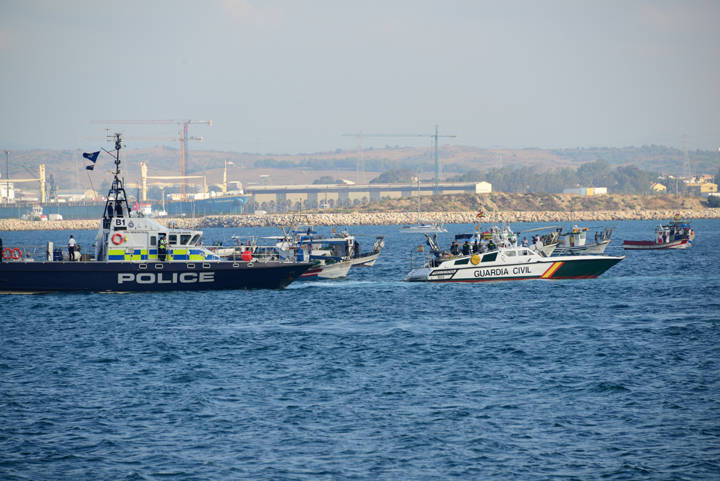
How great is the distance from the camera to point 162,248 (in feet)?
145

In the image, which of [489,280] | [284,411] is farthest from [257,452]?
[489,280]

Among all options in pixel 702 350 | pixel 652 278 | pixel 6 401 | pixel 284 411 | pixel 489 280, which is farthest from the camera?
pixel 652 278

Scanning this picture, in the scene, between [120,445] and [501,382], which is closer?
[120,445]

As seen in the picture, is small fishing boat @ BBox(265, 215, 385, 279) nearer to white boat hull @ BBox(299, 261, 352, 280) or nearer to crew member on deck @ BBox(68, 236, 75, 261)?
white boat hull @ BBox(299, 261, 352, 280)

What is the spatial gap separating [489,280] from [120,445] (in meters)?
35.5

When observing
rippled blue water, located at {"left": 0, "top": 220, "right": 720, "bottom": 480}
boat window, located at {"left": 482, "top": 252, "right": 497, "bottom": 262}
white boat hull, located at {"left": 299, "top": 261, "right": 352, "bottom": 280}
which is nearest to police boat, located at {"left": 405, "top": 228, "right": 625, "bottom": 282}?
boat window, located at {"left": 482, "top": 252, "right": 497, "bottom": 262}

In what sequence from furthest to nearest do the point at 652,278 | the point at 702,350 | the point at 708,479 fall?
the point at 652,278
the point at 702,350
the point at 708,479

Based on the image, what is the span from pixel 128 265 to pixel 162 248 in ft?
7.31

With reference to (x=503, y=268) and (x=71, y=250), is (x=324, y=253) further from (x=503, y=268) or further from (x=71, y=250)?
(x=71, y=250)

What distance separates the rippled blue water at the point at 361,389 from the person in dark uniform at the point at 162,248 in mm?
3223

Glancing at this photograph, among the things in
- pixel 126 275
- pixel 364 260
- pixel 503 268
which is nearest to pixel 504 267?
pixel 503 268

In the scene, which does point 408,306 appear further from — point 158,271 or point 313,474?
point 313,474

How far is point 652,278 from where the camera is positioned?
5412 cm

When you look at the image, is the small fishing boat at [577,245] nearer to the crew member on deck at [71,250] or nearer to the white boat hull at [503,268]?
the white boat hull at [503,268]
